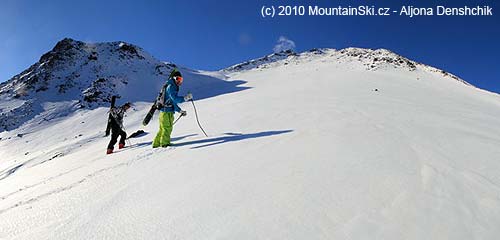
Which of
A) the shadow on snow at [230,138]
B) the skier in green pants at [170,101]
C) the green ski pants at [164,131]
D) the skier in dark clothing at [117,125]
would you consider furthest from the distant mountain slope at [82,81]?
the shadow on snow at [230,138]

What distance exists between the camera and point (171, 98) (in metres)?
8.09

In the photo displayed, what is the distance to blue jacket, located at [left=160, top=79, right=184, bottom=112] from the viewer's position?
26.5 ft

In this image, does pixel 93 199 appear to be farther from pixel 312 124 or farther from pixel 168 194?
pixel 312 124

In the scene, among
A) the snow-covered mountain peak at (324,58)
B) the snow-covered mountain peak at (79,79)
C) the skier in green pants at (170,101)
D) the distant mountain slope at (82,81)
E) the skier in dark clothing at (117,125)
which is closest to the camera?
the skier in green pants at (170,101)

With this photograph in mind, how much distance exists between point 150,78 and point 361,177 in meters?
27.6

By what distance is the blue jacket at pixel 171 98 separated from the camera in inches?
318

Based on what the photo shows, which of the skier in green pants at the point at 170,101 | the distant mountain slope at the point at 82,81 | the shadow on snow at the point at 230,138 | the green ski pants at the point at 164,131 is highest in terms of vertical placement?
the distant mountain slope at the point at 82,81

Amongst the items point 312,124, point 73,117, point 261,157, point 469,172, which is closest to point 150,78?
point 73,117

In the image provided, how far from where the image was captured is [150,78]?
2945cm

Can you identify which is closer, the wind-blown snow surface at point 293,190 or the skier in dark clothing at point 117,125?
the wind-blown snow surface at point 293,190

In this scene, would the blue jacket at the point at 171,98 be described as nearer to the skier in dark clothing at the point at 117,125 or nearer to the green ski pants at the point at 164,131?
the green ski pants at the point at 164,131

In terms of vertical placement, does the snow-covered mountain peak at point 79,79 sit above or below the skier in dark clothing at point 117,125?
above

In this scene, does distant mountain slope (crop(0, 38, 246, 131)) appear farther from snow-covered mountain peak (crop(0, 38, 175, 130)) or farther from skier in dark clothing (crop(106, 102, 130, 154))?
skier in dark clothing (crop(106, 102, 130, 154))

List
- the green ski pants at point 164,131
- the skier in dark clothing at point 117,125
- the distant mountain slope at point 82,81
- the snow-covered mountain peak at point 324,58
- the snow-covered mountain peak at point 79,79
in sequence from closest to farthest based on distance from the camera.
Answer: the green ski pants at point 164,131 → the skier in dark clothing at point 117,125 → the distant mountain slope at point 82,81 → the snow-covered mountain peak at point 79,79 → the snow-covered mountain peak at point 324,58
